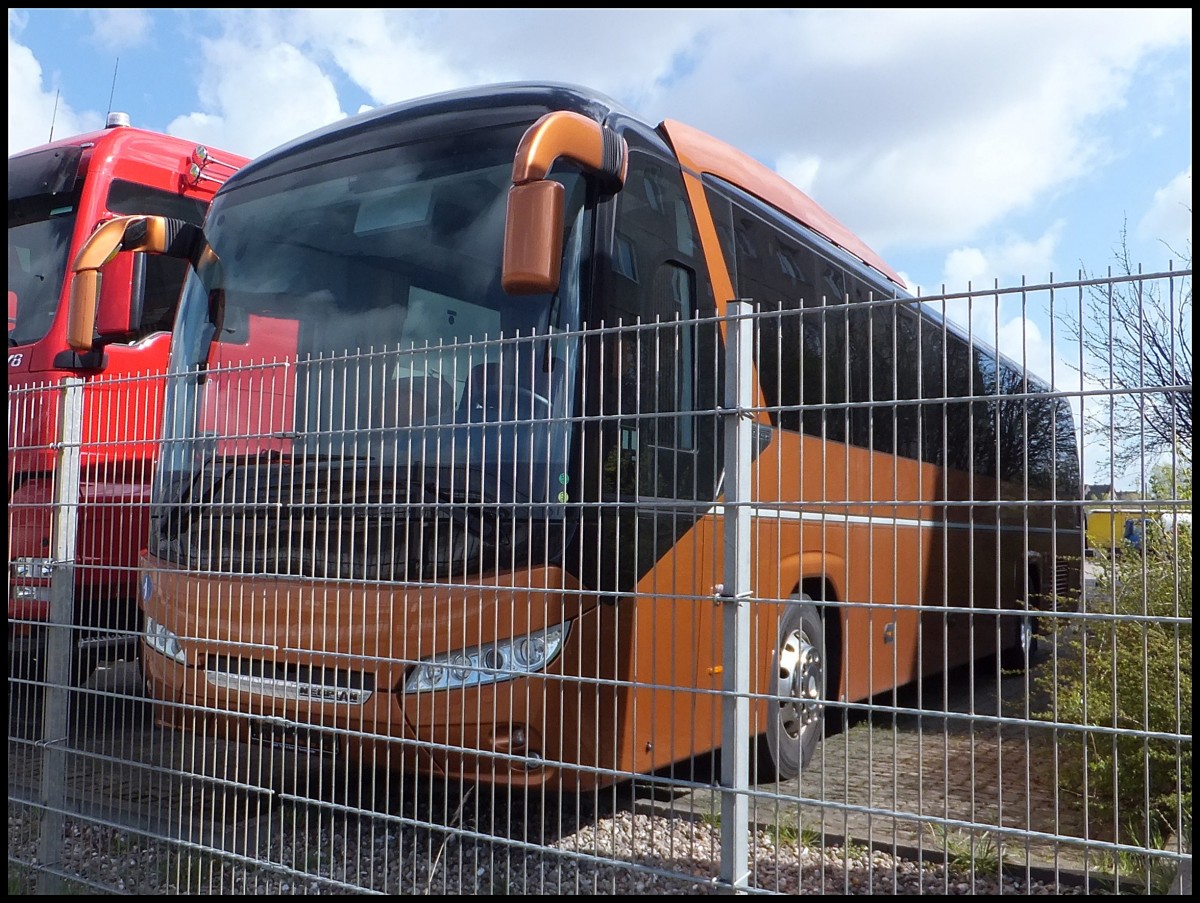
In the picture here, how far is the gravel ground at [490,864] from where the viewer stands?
3750mm

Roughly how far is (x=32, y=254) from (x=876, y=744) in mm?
6950

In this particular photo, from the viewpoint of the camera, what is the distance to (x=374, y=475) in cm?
428

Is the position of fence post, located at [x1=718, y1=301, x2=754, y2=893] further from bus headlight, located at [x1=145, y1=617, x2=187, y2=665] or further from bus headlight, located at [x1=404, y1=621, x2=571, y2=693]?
bus headlight, located at [x1=145, y1=617, x2=187, y2=665]

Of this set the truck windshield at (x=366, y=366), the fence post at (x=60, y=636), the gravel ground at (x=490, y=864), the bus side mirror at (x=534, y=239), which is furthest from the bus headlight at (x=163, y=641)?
the bus side mirror at (x=534, y=239)

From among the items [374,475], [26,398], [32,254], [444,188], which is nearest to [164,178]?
[32,254]

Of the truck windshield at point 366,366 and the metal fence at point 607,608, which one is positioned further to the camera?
the truck windshield at point 366,366

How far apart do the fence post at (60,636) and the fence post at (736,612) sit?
3.29m

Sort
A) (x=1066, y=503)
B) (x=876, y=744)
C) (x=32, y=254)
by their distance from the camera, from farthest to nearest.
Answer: (x=32, y=254) → (x=876, y=744) → (x=1066, y=503)

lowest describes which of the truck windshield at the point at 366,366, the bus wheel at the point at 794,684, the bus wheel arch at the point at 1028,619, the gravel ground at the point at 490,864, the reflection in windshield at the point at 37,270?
the gravel ground at the point at 490,864

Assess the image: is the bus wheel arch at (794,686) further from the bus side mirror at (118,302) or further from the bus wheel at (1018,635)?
the bus side mirror at (118,302)

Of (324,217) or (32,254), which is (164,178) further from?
(324,217)

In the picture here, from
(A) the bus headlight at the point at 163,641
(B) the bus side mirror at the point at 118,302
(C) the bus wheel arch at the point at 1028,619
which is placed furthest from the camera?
(B) the bus side mirror at the point at 118,302

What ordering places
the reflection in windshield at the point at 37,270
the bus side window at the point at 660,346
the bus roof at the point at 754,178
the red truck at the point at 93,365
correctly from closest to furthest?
the bus side window at the point at 660,346
the red truck at the point at 93,365
the bus roof at the point at 754,178
the reflection in windshield at the point at 37,270

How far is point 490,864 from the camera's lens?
400 cm
